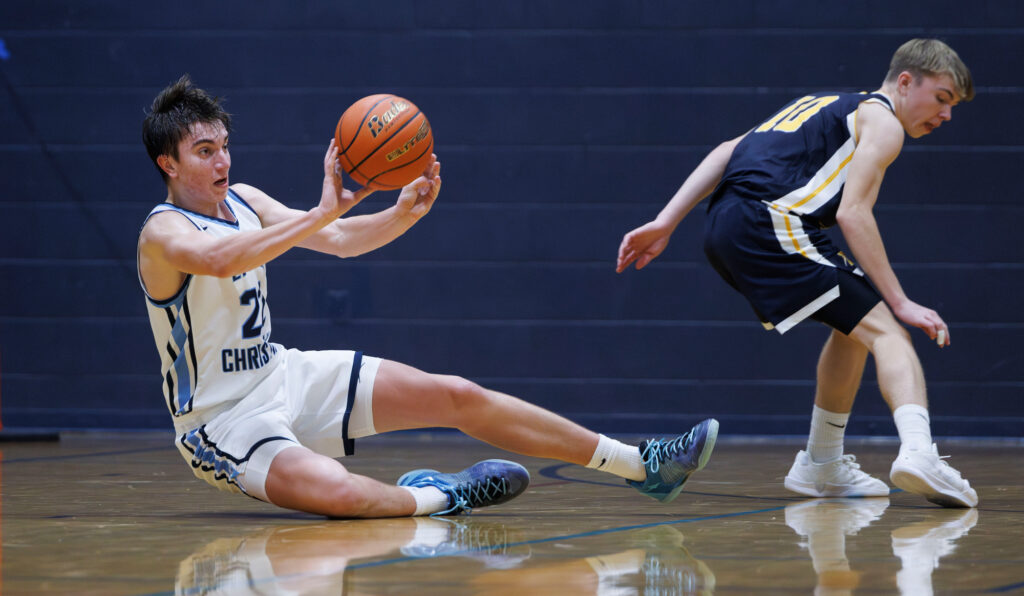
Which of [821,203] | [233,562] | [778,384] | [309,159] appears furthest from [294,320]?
[233,562]

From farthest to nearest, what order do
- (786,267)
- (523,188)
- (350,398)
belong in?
(523,188) → (786,267) → (350,398)

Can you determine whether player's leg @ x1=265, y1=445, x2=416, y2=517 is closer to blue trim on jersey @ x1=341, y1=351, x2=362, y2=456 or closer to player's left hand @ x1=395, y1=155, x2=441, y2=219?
blue trim on jersey @ x1=341, y1=351, x2=362, y2=456

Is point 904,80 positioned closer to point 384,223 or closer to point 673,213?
point 673,213

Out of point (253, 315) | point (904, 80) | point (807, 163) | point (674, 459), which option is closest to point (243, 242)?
point (253, 315)

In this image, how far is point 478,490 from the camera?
10.1ft

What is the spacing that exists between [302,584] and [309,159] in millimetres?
4439

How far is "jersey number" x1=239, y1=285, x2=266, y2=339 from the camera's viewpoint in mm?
3020

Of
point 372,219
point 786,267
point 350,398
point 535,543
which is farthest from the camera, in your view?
point 786,267

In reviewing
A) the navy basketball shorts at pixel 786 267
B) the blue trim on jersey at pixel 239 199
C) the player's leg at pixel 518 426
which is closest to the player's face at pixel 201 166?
the blue trim on jersey at pixel 239 199

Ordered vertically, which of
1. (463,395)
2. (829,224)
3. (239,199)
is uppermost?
(239,199)

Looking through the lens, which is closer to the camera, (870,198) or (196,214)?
(196,214)

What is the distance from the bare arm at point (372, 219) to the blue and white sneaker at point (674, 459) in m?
0.86

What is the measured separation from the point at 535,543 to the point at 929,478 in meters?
1.13

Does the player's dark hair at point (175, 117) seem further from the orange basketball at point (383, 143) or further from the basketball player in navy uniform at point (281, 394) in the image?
the orange basketball at point (383, 143)
